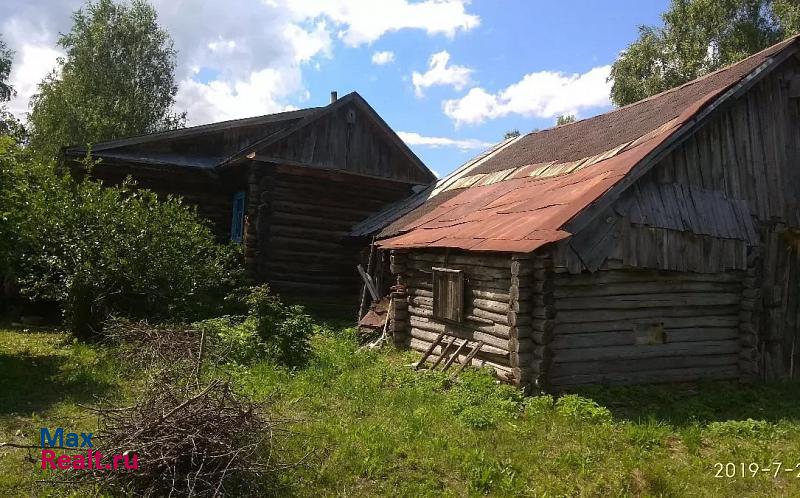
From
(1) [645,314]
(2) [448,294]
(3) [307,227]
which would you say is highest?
(3) [307,227]

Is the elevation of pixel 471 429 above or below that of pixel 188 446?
below

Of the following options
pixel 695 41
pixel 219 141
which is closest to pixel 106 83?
pixel 219 141

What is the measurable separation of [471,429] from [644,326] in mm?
3978

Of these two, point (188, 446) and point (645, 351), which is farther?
point (645, 351)

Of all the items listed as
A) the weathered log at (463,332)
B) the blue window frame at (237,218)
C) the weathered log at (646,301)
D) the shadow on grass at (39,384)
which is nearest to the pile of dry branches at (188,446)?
the shadow on grass at (39,384)

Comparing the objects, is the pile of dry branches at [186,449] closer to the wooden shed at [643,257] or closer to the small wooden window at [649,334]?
the wooden shed at [643,257]

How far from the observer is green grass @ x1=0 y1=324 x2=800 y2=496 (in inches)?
210

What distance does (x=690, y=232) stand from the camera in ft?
29.4

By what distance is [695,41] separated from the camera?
79.7ft

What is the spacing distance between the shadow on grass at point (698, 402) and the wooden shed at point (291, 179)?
9004mm

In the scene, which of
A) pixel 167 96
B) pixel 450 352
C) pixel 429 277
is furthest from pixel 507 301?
pixel 167 96

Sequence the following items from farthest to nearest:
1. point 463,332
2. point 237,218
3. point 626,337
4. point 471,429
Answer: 1. point 237,218
2. point 463,332
3. point 626,337
4. point 471,429

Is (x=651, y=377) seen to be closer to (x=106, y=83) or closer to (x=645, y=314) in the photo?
(x=645, y=314)

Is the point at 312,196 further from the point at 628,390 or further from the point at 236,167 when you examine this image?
the point at 628,390
